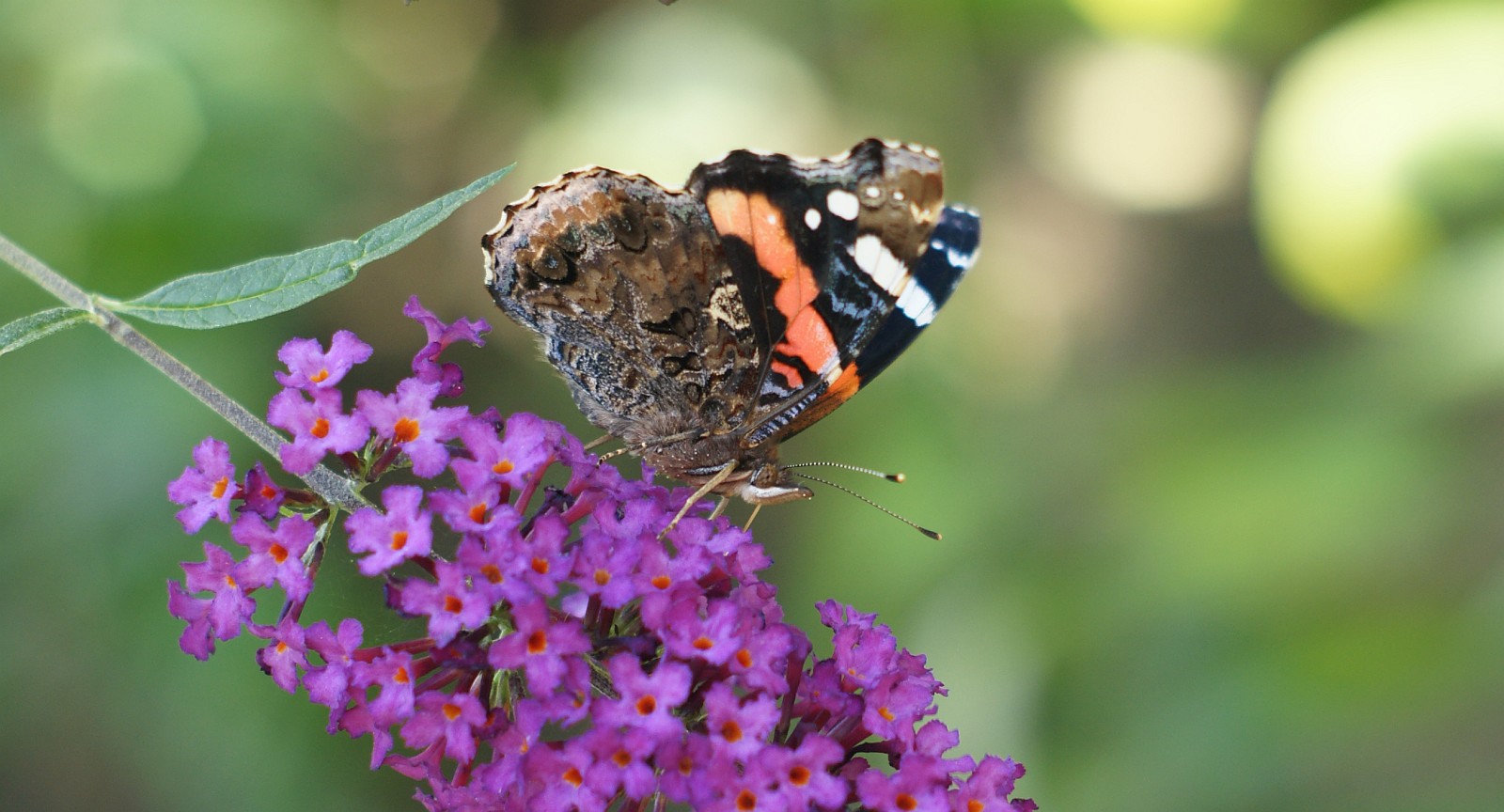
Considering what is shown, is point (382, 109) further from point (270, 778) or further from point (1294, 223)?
point (1294, 223)

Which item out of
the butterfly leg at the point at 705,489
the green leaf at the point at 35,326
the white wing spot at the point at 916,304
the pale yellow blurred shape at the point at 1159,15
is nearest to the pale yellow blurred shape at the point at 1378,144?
the pale yellow blurred shape at the point at 1159,15

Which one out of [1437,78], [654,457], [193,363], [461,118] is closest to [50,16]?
[193,363]

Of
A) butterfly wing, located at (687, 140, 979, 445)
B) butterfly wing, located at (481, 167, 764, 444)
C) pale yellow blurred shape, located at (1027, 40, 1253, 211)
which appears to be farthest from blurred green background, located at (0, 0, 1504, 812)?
butterfly wing, located at (687, 140, 979, 445)

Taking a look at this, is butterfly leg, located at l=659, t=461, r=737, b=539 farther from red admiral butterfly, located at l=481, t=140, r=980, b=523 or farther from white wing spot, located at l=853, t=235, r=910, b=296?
white wing spot, located at l=853, t=235, r=910, b=296

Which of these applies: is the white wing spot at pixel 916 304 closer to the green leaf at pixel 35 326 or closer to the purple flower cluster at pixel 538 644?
the purple flower cluster at pixel 538 644

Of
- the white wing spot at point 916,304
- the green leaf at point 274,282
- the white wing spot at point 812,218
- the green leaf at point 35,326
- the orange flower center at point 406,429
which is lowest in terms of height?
the green leaf at point 35,326

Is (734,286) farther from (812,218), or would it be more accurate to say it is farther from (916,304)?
(916,304)
